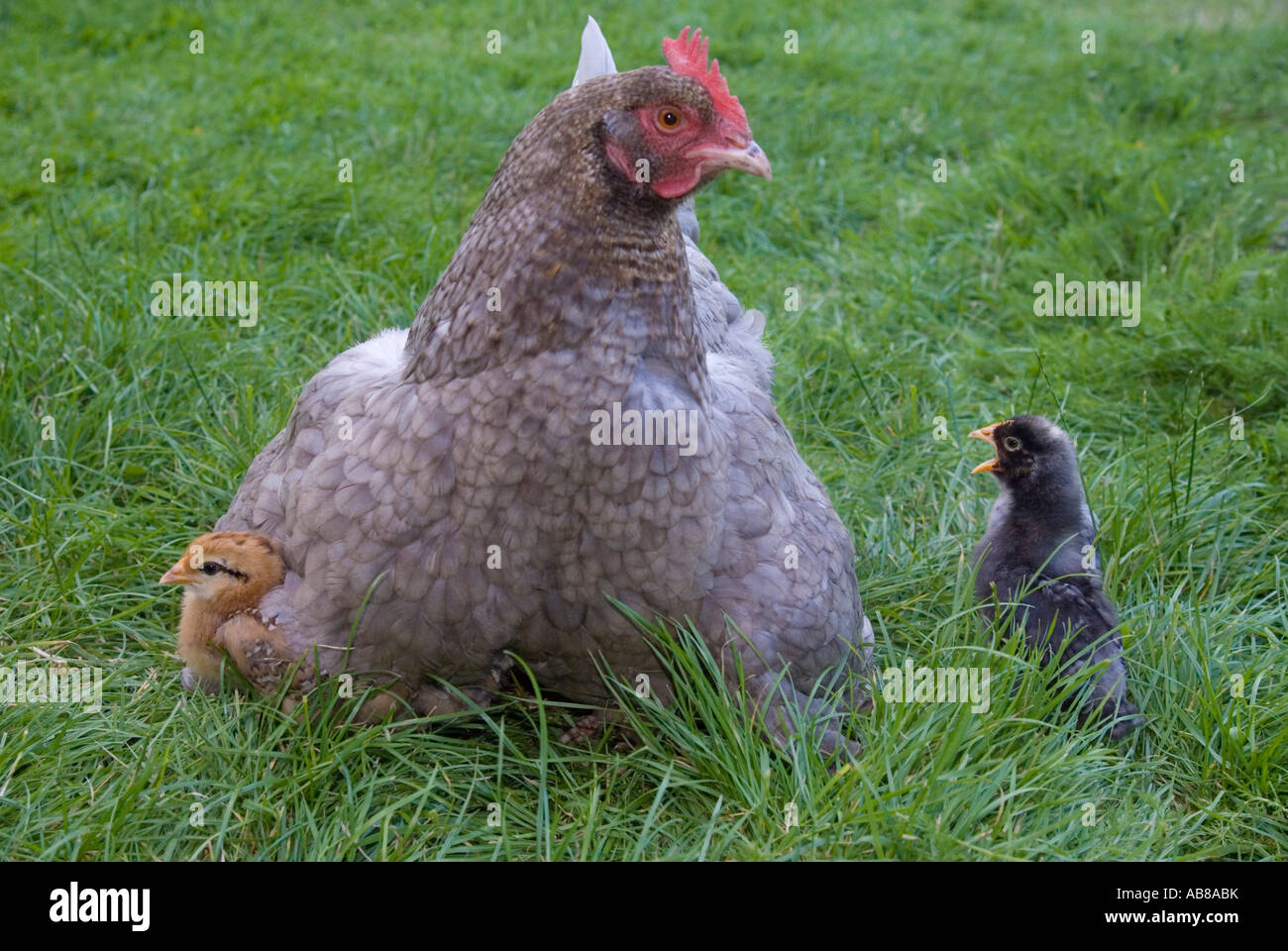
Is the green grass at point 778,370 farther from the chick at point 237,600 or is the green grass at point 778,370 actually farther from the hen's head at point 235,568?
the hen's head at point 235,568

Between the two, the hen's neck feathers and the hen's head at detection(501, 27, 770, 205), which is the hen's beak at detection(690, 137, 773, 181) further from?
the hen's neck feathers

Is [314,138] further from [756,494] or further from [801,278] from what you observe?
[756,494]

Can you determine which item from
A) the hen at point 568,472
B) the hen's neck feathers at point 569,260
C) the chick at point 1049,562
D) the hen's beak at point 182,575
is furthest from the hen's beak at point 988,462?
the hen's beak at point 182,575

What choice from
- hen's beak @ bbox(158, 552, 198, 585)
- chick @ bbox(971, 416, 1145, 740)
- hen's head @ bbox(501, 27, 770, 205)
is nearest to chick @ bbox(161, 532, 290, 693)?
hen's beak @ bbox(158, 552, 198, 585)

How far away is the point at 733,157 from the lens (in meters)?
2.56

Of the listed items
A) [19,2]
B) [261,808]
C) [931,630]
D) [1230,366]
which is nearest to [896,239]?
[1230,366]

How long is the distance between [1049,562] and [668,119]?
5.81ft

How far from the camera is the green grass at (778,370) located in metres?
2.84

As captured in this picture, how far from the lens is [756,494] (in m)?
2.95

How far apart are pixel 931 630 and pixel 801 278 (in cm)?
238

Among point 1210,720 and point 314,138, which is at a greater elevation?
point 314,138

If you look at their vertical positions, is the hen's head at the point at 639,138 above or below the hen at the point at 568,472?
above

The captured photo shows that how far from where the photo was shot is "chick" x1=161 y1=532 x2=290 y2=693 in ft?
9.61

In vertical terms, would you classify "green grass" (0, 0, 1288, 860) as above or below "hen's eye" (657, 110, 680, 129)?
below
